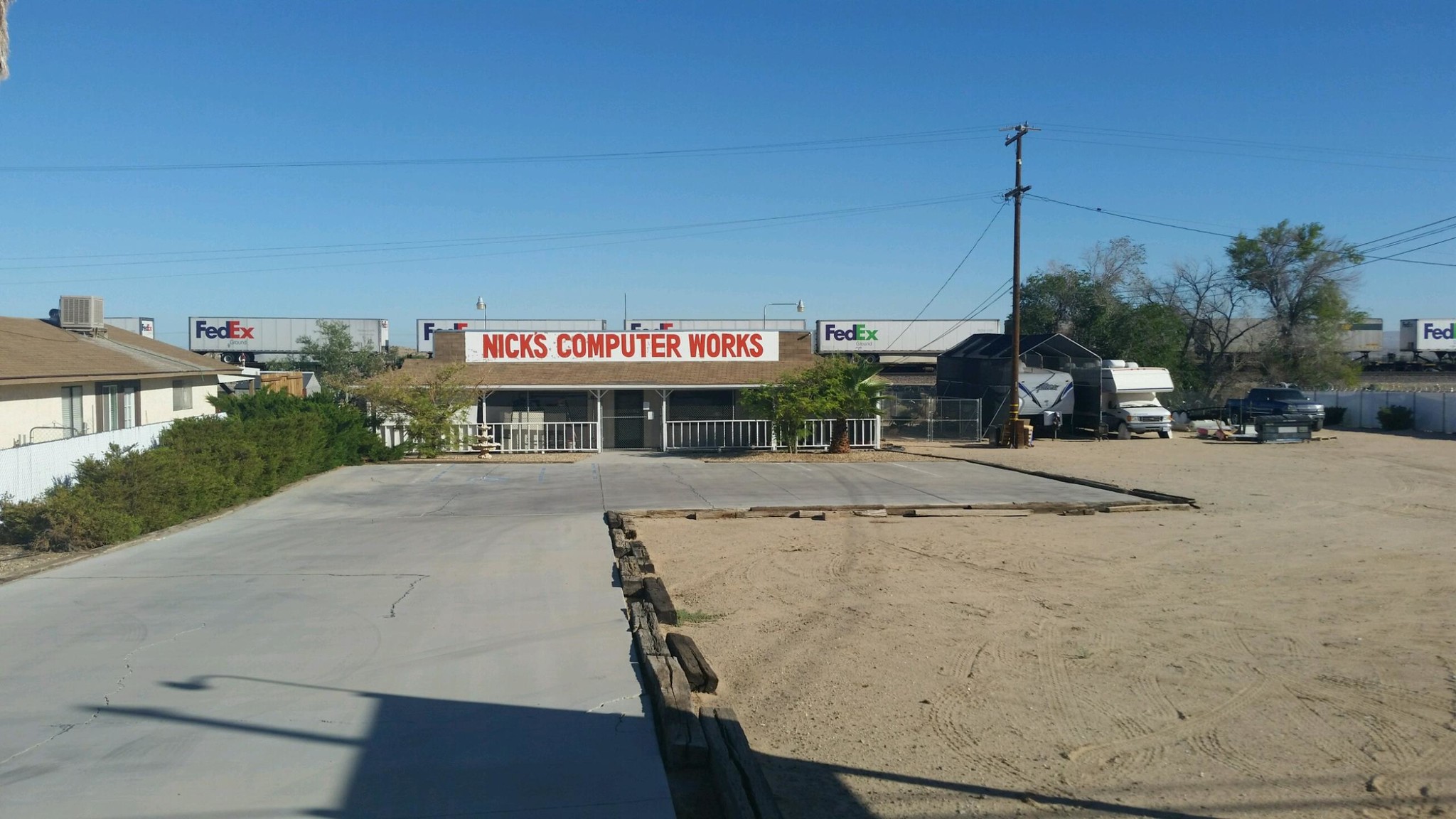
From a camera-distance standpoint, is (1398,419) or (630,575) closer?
(630,575)

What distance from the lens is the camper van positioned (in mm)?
39094

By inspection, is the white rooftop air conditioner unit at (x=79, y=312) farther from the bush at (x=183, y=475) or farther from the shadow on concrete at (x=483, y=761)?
the shadow on concrete at (x=483, y=761)

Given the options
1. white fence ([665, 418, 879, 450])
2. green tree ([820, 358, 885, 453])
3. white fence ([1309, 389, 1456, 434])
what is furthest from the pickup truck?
green tree ([820, 358, 885, 453])

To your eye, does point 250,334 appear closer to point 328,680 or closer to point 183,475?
point 183,475

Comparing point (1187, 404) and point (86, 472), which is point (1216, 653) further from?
point (1187, 404)

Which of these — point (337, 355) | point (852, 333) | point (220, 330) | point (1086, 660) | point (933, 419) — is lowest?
point (1086, 660)

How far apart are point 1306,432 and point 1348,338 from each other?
28.0 metres

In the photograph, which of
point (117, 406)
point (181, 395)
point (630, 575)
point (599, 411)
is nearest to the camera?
point (630, 575)

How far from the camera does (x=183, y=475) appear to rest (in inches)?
690

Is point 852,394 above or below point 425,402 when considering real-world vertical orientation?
above

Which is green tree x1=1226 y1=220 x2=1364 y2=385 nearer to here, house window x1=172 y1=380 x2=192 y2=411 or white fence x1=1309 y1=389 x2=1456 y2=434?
white fence x1=1309 y1=389 x2=1456 y2=434

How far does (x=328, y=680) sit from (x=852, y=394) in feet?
81.2

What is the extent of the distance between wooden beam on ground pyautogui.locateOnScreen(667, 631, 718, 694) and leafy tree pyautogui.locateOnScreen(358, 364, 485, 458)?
23.3m

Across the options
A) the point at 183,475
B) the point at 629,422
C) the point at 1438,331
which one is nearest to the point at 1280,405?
the point at 629,422
